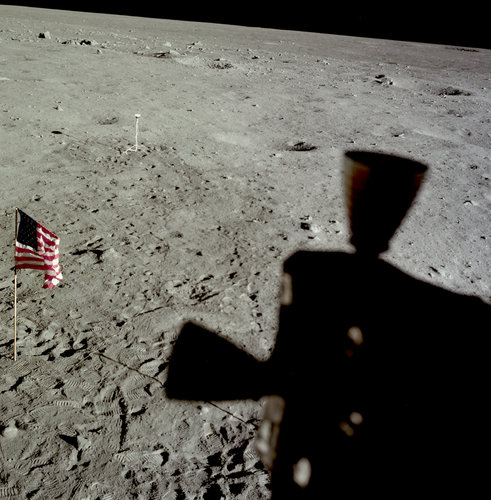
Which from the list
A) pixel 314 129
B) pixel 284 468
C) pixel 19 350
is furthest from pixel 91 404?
pixel 314 129

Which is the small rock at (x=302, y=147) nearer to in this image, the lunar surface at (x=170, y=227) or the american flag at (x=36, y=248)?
the lunar surface at (x=170, y=227)

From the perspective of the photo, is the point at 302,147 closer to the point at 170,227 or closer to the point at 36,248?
the point at 170,227

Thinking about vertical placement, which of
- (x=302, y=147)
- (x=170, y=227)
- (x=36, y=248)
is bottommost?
(x=170, y=227)

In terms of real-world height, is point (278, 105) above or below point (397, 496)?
above

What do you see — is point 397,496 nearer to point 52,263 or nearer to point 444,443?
point 444,443

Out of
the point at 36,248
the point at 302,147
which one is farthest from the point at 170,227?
the point at 302,147

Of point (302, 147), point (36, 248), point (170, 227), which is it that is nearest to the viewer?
point (36, 248)
